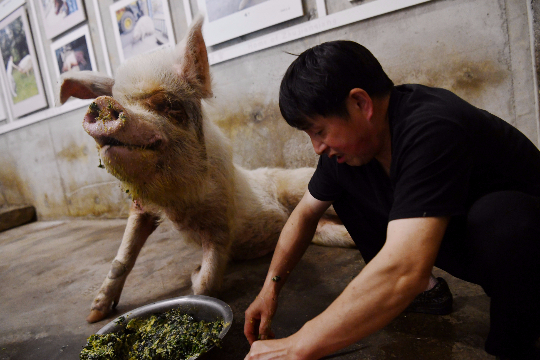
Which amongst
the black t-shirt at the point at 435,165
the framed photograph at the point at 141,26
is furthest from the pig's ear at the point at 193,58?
the framed photograph at the point at 141,26

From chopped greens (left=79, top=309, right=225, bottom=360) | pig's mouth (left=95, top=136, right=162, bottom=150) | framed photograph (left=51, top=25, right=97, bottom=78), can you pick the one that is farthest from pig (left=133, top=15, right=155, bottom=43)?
chopped greens (left=79, top=309, right=225, bottom=360)

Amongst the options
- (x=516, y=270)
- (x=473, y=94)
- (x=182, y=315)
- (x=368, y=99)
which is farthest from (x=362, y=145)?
(x=473, y=94)

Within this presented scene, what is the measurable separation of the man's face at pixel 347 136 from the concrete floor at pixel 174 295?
798mm

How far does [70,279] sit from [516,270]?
9.98 feet

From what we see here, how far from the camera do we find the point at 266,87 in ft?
11.0

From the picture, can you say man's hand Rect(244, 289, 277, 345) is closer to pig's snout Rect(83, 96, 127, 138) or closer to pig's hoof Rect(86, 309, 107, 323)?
pig's snout Rect(83, 96, 127, 138)

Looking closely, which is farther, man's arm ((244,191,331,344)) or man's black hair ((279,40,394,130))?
man's arm ((244,191,331,344))

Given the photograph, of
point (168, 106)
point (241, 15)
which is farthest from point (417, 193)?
point (241, 15)

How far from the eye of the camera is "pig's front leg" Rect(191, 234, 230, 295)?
2.06 metres

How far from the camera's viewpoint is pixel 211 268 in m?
2.10

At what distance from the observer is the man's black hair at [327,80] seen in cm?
110

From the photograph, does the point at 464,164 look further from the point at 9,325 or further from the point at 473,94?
the point at 9,325

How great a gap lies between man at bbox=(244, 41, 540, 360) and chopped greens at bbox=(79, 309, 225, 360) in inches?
8.1

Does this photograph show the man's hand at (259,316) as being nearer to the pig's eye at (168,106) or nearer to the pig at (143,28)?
the pig's eye at (168,106)
